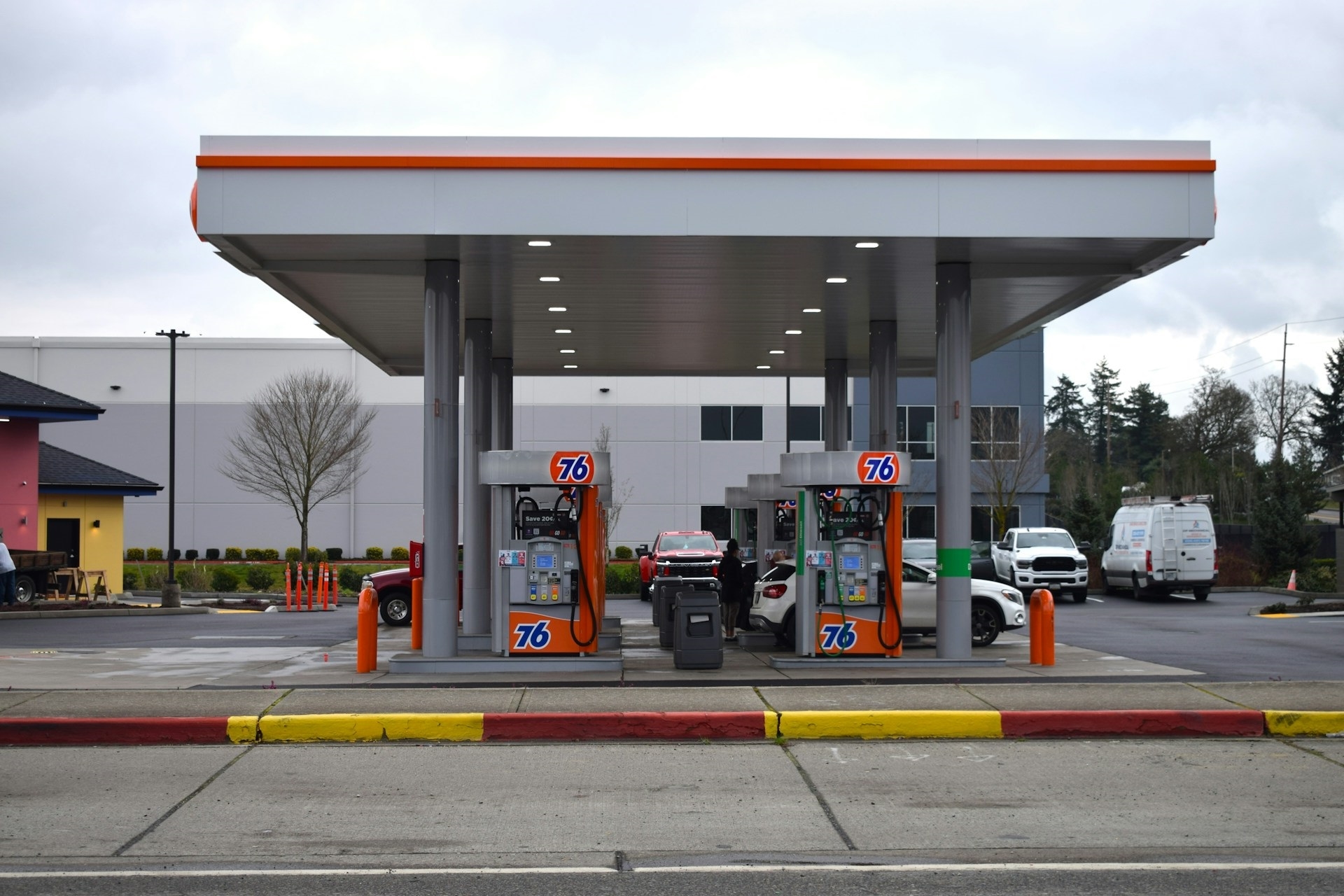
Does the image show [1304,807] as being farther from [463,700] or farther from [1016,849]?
[463,700]

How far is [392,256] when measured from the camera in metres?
15.5

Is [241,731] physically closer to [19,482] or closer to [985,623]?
[985,623]

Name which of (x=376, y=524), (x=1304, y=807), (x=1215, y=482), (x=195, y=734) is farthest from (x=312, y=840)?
(x=1215, y=482)

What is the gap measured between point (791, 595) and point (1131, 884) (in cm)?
1172

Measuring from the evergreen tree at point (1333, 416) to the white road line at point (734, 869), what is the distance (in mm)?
92545

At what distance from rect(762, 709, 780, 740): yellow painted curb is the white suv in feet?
23.0

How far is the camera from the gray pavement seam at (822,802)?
24.8ft

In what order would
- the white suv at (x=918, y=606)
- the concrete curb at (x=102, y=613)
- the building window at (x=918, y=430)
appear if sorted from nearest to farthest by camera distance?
1. the white suv at (x=918, y=606)
2. the concrete curb at (x=102, y=613)
3. the building window at (x=918, y=430)

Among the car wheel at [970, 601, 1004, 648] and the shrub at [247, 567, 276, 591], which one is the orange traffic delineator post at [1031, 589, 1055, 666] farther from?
the shrub at [247, 567, 276, 591]

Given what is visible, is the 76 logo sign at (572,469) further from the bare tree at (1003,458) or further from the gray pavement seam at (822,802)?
the bare tree at (1003,458)

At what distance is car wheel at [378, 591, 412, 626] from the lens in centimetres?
2384

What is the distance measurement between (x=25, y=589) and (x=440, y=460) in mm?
17490

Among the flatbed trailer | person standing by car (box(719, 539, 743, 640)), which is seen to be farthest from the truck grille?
the flatbed trailer

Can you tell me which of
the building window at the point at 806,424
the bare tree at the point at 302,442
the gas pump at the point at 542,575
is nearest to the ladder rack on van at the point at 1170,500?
the building window at the point at 806,424
